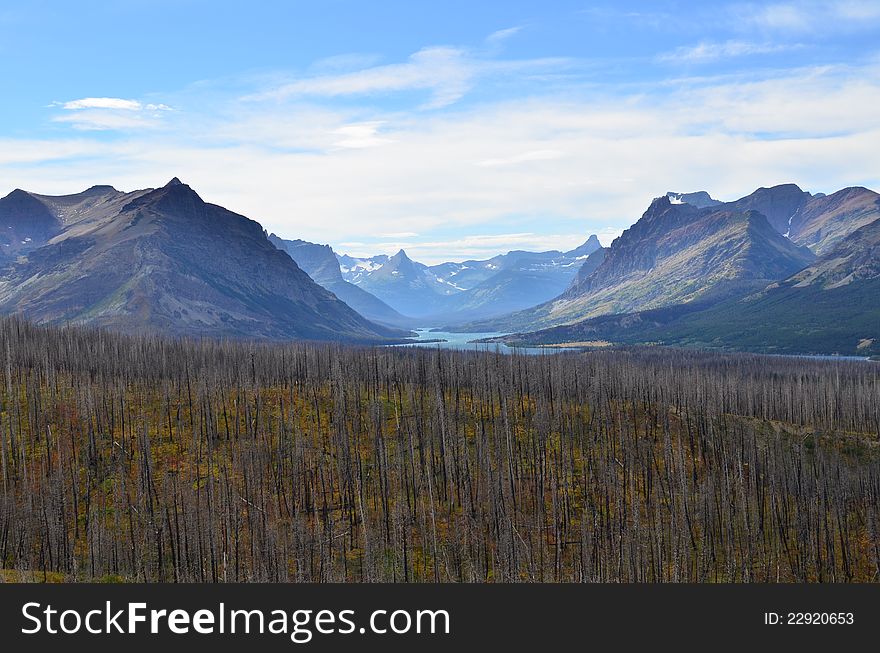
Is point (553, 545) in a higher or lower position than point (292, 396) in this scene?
lower

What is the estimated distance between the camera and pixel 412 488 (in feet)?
467

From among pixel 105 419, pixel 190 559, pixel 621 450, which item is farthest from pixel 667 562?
pixel 105 419

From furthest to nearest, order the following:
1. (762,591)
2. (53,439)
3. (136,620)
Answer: (53,439)
(762,591)
(136,620)

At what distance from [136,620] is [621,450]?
13440 cm

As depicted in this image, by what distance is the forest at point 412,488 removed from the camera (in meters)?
110

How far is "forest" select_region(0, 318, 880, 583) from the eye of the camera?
4345 inches

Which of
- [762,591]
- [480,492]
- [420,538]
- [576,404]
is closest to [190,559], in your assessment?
[420,538]

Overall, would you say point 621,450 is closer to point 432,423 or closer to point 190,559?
point 432,423

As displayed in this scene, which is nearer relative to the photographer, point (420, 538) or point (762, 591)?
point (762, 591)

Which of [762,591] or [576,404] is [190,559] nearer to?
[762,591]

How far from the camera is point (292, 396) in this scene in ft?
Result: 622

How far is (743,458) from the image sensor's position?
6713 inches

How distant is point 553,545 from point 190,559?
56.0 m

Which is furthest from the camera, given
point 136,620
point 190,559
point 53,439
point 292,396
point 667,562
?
point 292,396
